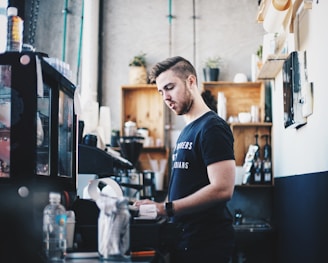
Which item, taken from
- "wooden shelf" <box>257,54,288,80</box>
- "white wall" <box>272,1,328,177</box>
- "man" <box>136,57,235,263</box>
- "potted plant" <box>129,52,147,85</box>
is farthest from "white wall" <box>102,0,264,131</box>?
"man" <box>136,57,235,263</box>

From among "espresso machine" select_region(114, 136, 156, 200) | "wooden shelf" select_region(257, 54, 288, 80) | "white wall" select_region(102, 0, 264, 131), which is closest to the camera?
"wooden shelf" select_region(257, 54, 288, 80)

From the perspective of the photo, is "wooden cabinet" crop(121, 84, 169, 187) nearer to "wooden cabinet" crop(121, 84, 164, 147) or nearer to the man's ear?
"wooden cabinet" crop(121, 84, 164, 147)

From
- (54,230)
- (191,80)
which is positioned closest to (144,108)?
(191,80)

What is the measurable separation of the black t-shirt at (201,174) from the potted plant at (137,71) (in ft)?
12.2

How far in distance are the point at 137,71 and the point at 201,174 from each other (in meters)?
3.93

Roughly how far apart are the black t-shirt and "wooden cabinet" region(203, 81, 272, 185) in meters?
3.50

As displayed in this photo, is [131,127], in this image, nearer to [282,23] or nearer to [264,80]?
[264,80]

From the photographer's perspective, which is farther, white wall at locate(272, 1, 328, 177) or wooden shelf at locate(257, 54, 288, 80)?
wooden shelf at locate(257, 54, 288, 80)

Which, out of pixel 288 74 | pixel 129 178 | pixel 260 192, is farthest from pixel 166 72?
pixel 260 192

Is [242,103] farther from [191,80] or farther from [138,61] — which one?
[191,80]

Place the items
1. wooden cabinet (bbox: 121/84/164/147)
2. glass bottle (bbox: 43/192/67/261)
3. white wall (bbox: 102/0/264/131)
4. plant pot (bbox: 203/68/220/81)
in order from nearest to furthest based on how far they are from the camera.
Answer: glass bottle (bbox: 43/192/67/261)
plant pot (bbox: 203/68/220/81)
wooden cabinet (bbox: 121/84/164/147)
white wall (bbox: 102/0/264/131)

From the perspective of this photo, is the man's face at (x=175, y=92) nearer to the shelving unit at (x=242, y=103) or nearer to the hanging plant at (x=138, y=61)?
the shelving unit at (x=242, y=103)

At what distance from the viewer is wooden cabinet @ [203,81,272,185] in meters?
6.19

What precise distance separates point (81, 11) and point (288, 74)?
2975mm
